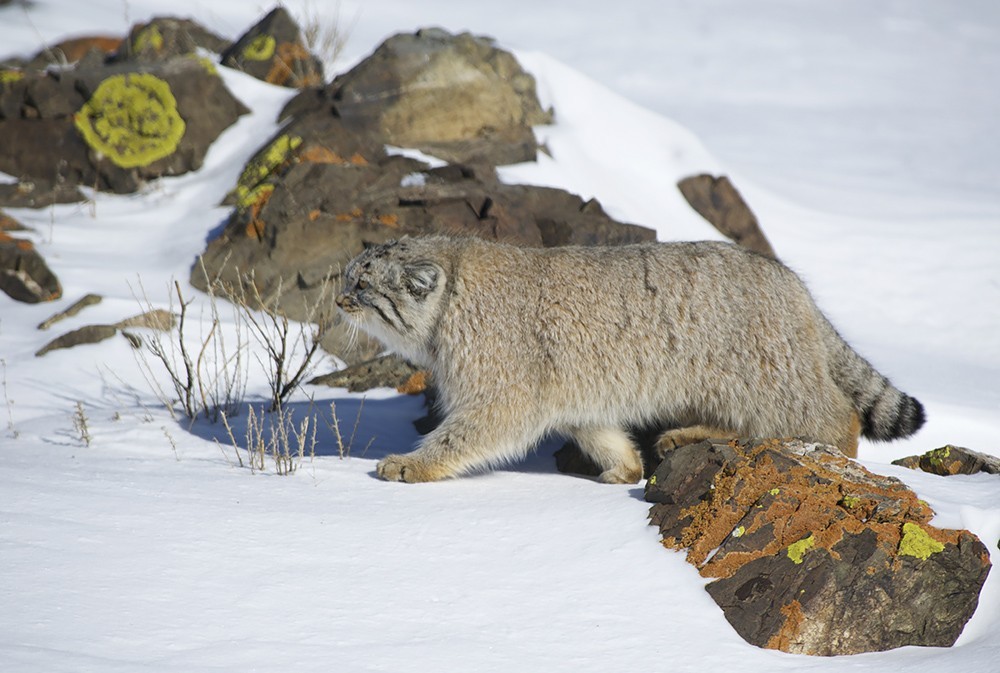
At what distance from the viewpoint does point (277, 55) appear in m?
13.5

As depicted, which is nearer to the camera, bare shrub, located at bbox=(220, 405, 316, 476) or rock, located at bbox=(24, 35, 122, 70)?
bare shrub, located at bbox=(220, 405, 316, 476)

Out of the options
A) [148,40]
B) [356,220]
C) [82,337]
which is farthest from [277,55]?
[82,337]

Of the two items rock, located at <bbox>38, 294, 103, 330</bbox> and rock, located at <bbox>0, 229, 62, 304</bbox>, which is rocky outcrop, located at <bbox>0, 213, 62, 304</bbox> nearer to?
rock, located at <bbox>0, 229, 62, 304</bbox>

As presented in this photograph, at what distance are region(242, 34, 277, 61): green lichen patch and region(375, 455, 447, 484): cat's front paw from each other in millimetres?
9143

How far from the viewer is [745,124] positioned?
2002cm

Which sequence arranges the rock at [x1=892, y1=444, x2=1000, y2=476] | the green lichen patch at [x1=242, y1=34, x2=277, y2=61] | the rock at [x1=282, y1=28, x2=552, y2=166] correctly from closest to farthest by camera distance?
the rock at [x1=892, y1=444, x2=1000, y2=476] < the rock at [x1=282, y1=28, x2=552, y2=166] < the green lichen patch at [x1=242, y1=34, x2=277, y2=61]

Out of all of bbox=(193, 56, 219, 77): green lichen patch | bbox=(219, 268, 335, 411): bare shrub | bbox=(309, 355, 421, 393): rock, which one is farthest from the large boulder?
bbox=(309, 355, 421, 393): rock

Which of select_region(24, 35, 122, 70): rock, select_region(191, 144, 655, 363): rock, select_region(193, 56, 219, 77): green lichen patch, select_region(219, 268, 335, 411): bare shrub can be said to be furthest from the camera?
select_region(24, 35, 122, 70): rock

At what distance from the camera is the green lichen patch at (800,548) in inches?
165

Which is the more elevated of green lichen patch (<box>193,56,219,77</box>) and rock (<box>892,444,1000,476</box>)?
green lichen patch (<box>193,56,219,77</box>)

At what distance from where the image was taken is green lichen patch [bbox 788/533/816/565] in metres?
4.19

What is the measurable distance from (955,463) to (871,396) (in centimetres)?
58

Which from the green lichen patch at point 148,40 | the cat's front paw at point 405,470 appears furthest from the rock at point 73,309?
the green lichen patch at point 148,40

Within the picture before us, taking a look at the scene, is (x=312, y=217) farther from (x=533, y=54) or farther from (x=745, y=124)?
(x=745, y=124)
